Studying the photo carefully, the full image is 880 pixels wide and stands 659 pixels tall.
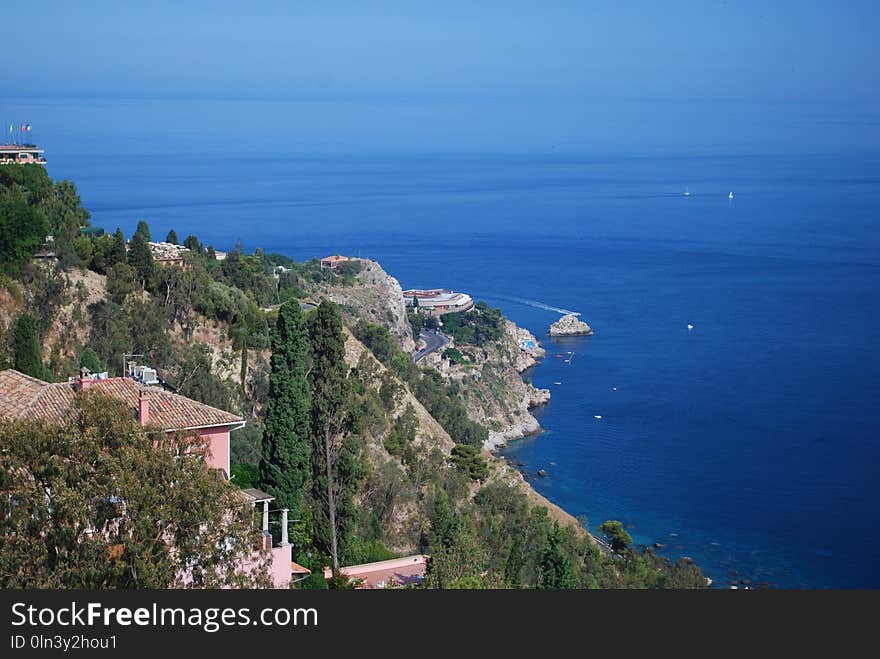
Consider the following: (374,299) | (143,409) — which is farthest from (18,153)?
(143,409)

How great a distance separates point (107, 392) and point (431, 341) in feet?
118

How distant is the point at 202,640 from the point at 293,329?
9003 millimetres

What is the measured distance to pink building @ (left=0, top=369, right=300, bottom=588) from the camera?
10.1 m

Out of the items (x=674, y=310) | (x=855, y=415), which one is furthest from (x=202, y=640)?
(x=674, y=310)

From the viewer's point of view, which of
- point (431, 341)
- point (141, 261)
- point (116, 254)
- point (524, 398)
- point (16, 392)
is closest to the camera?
point (16, 392)

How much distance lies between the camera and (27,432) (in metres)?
6.88

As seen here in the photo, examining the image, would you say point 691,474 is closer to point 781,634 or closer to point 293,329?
point 293,329

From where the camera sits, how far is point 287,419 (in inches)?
545

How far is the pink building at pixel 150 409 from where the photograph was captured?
10.1m

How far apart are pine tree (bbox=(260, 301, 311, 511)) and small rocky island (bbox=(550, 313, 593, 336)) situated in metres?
37.1

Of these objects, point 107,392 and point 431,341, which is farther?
point 431,341

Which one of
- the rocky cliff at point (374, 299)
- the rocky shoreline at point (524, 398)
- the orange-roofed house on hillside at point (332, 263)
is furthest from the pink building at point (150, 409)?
the orange-roofed house on hillside at point (332, 263)

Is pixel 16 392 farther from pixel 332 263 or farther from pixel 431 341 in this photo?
pixel 332 263

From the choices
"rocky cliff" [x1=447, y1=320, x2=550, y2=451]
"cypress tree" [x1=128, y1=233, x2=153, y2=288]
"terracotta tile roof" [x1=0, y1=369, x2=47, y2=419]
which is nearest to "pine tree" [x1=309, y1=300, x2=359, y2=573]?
"terracotta tile roof" [x1=0, y1=369, x2=47, y2=419]
